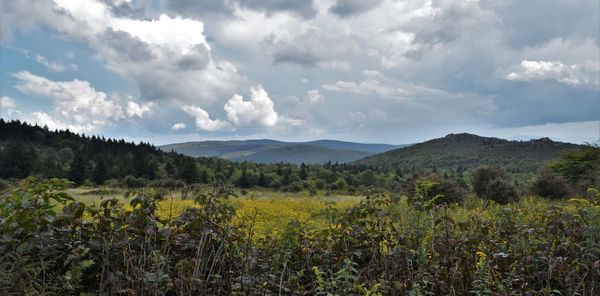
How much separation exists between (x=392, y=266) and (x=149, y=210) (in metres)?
2.06

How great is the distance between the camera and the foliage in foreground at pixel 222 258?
298 centimetres

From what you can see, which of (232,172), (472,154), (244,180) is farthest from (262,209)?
(472,154)

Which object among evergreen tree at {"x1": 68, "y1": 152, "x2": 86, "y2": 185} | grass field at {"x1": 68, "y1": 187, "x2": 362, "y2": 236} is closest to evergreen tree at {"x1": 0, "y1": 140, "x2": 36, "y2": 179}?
evergreen tree at {"x1": 68, "y1": 152, "x2": 86, "y2": 185}

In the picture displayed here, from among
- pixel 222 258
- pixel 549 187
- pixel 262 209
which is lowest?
pixel 262 209

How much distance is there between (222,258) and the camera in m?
3.43

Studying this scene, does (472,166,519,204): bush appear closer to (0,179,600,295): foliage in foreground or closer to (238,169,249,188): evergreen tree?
(0,179,600,295): foliage in foreground

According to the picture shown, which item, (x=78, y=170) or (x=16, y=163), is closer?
(x=78, y=170)

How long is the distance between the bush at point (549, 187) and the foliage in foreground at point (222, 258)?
21.7 metres

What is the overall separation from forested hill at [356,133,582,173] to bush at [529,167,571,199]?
8645cm

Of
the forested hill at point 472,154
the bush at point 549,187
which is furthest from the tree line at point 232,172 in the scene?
the forested hill at point 472,154

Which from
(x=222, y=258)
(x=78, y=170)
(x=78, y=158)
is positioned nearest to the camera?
(x=222, y=258)

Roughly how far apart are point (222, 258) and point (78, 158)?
232 ft

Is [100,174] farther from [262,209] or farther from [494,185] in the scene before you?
[494,185]

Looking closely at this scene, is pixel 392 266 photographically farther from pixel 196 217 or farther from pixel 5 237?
pixel 5 237
